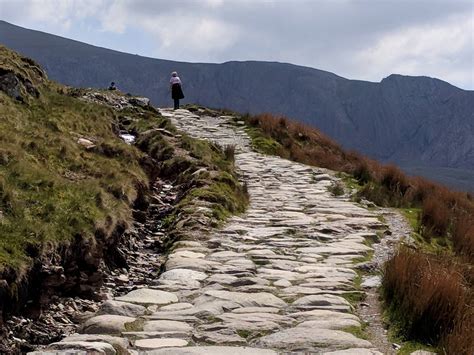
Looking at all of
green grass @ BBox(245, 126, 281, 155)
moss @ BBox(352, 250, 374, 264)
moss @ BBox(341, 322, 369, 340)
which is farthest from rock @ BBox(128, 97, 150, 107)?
moss @ BBox(341, 322, 369, 340)

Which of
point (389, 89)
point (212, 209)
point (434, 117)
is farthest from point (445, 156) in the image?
point (212, 209)

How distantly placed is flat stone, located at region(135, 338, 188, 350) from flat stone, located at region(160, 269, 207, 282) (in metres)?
1.52

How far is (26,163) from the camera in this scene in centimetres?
729

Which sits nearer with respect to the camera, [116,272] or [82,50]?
[116,272]

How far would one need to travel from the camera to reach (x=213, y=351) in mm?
4051

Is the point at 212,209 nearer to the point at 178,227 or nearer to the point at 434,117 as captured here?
the point at 178,227

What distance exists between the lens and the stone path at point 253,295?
4.18 meters

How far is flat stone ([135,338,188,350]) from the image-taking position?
4102mm

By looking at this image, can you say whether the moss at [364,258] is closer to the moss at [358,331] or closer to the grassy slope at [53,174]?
the moss at [358,331]

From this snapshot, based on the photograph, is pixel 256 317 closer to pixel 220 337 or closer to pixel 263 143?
pixel 220 337

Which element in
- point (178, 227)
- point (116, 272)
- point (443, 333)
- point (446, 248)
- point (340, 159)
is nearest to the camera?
point (443, 333)

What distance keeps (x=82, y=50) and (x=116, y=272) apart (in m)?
147

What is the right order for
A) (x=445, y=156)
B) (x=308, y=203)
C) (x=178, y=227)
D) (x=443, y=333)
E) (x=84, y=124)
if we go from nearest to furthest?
(x=443, y=333) < (x=178, y=227) < (x=308, y=203) < (x=84, y=124) < (x=445, y=156)

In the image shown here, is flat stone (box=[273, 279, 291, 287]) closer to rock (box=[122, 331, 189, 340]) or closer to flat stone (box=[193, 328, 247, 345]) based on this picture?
flat stone (box=[193, 328, 247, 345])
